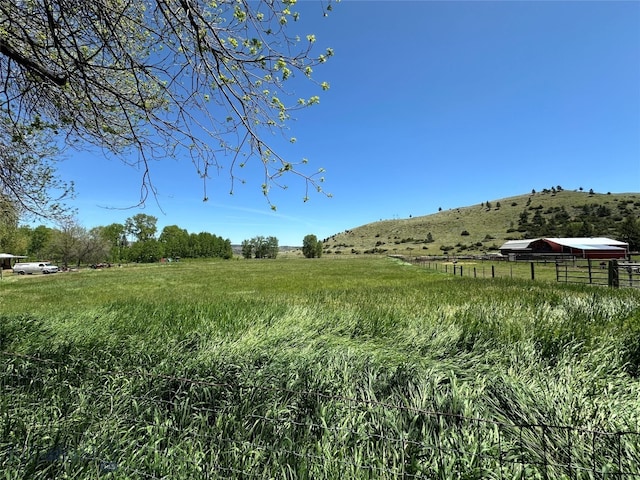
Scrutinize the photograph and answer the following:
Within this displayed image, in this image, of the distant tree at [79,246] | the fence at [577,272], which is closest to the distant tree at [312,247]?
the distant tree at [79,246]

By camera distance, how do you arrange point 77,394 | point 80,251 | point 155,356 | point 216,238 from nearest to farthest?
1. point 77,394
2. point 155,356
3. point 80,251
4. point 216,238

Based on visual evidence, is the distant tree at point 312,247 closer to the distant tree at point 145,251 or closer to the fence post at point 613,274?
the distant tree at point 145,251

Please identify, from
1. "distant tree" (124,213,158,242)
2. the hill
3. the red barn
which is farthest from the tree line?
the red barn

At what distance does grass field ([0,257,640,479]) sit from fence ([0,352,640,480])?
0.05 ft

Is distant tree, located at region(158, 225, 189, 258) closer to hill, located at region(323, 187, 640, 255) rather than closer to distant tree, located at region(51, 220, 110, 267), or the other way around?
distant tree, located at region(51, 220, 110, 267)

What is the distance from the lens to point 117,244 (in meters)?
90.8

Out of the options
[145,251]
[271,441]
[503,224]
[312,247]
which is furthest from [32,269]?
[503,224]

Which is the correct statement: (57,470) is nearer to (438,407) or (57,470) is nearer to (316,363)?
(316,363)

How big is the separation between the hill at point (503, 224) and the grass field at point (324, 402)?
82.6 meters

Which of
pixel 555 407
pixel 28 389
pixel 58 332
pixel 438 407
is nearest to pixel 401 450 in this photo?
pixel 438 407

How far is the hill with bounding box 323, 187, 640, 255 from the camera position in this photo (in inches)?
3376

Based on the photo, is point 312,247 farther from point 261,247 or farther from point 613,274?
point 613,274

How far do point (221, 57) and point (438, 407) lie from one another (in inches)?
174

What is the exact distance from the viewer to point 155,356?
4395 mm
